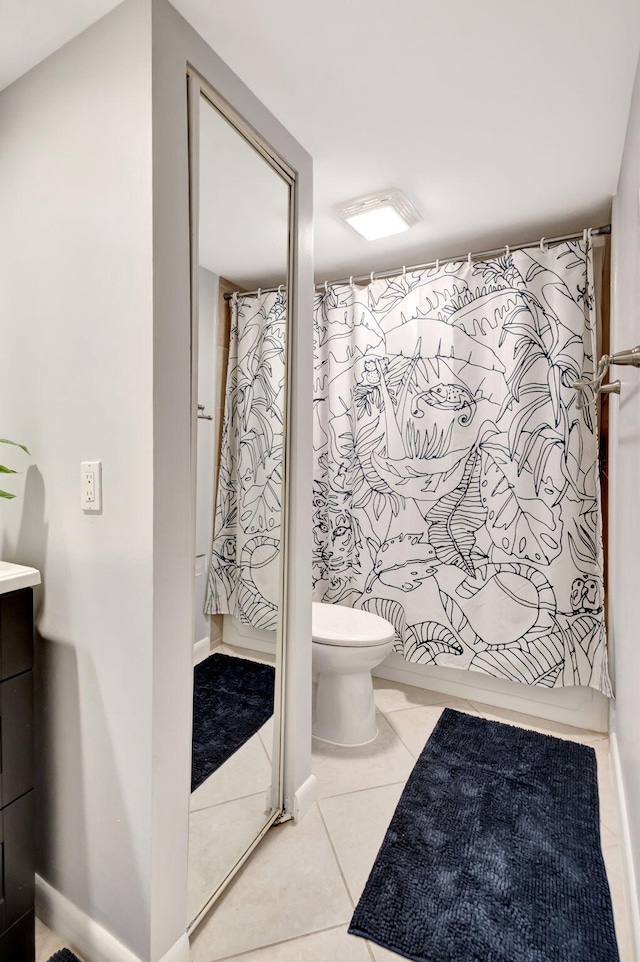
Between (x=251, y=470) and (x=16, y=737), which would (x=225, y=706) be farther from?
(x=251, y=470)

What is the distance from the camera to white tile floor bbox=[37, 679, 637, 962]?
1.25 m

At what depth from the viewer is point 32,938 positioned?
1209 mm

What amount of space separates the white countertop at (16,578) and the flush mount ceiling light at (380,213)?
5.88 ft

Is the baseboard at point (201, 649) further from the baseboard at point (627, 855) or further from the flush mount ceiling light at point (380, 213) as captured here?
the flush mount ceiling light at point (380, 213)

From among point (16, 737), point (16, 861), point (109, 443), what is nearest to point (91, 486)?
point (109, 443)

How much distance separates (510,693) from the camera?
2.44 metres

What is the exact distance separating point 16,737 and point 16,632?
0.83 feet

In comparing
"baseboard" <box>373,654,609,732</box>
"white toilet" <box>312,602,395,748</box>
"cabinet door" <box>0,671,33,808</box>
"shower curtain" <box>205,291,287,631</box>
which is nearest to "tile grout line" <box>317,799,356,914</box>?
"white toilet" <box>312,602,395,748</box>

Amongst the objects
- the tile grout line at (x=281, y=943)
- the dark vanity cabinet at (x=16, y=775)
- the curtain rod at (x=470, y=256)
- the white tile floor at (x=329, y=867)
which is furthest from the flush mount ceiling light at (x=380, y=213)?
the tile grout line at (x=281, y=943)

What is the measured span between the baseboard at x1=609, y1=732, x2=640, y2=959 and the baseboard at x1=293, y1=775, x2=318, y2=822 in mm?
953

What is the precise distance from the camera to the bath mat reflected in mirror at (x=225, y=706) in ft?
4.24

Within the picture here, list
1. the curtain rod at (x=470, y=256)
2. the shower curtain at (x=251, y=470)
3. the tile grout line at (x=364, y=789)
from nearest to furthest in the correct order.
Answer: the shower curtain at (x=251, y=470) → the tile grout line at (x=364, y=789) → the curtain rod at (x=470, y=256)

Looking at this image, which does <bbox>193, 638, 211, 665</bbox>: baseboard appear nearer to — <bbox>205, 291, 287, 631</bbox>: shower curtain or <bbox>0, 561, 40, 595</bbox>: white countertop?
<bbox>205, 291, 287, 631</bbox>: shower curtain

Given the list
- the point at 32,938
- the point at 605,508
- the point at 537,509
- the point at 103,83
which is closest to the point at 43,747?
the point at 32,938
